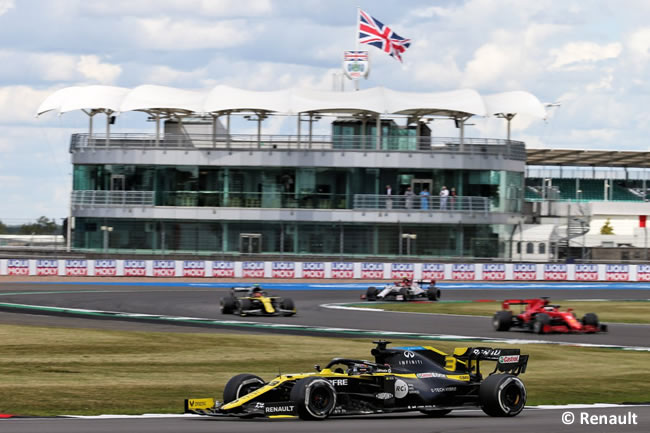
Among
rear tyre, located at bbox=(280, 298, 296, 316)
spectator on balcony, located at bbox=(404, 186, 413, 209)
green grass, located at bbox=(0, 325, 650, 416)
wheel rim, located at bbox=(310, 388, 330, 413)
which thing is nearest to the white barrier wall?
spectator on balcony, located at bbox=(404, 186, 413, 209)

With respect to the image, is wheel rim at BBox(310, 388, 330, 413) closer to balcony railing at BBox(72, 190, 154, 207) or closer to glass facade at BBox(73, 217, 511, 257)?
glass facade at BBox(73, 217, 511, 257)

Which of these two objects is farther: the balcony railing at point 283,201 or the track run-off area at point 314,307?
the balcony railing at point 283,201

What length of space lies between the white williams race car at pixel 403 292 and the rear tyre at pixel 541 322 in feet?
38.6

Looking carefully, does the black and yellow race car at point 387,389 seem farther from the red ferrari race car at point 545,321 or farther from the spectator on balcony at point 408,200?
the spectator on balcony at point 408,200

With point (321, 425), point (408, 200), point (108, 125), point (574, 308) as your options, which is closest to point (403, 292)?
point (574, 308)

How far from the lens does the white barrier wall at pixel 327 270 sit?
50.4 meters

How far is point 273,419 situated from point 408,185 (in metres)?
47.4

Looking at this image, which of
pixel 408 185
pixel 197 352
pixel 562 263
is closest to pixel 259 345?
pixel 197 352

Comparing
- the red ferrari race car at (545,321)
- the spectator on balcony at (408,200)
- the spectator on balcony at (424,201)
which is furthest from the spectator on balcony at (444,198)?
the red ferrari race car at (545,321)

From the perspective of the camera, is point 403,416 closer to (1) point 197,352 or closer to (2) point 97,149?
(1) point 197,352

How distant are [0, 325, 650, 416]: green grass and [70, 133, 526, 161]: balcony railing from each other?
35.9 meters

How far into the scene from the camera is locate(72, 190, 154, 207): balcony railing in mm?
59250

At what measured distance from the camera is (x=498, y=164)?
60.5 metres

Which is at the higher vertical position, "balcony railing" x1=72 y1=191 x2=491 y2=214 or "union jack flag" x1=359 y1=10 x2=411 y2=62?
"union jack flag" x1=359 y1=10 x2=411 y2=62
